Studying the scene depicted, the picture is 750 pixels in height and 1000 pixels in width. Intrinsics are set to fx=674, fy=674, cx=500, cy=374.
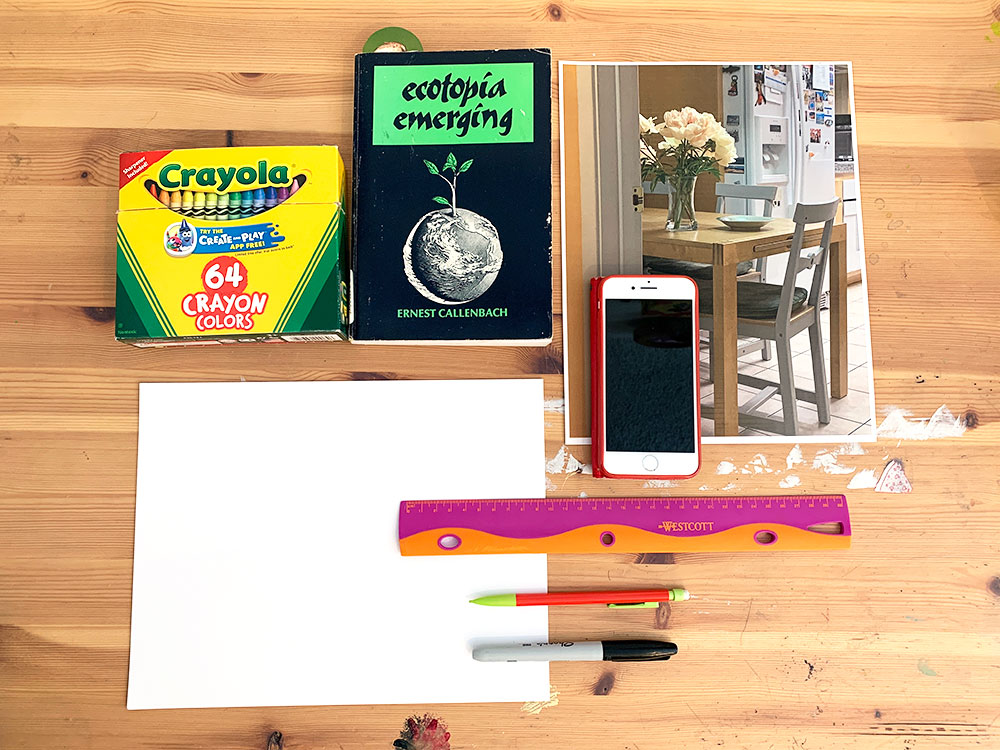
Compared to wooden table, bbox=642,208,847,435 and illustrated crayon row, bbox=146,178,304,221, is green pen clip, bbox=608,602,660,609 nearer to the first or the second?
wooden table, bbox=642,208,847,435

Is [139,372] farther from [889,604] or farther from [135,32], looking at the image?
[889,604]

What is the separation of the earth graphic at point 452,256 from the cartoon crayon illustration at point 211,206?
0.18 metres

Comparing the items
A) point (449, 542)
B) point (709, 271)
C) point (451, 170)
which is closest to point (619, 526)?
point (449, 542)

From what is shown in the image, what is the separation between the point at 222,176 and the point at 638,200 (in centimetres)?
40

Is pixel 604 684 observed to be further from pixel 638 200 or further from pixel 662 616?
pixel 638 200

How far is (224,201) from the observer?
63cm

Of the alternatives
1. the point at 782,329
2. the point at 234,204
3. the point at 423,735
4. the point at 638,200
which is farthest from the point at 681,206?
the point at 423,735

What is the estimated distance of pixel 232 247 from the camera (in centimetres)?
62

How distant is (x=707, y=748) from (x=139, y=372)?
0.64 metres

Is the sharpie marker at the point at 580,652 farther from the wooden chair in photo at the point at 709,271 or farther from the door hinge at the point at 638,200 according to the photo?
the door hinge at the point at 638,200

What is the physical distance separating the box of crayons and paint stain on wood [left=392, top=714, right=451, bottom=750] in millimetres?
363

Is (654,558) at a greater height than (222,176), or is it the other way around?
(222,176)

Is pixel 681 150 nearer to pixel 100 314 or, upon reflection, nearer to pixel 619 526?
pixel 619 526

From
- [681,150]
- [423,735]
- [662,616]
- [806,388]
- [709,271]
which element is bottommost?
[423,735]
